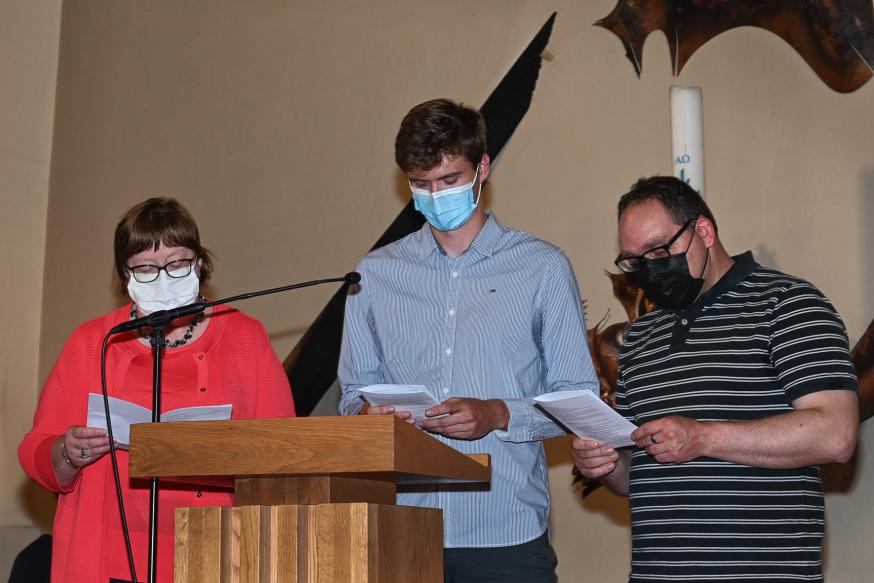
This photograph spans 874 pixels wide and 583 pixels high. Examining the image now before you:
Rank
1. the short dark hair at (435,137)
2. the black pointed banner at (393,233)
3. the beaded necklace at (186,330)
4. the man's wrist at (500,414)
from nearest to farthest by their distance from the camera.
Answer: the man's wrist at (500,414), the short dark hair at (435,137), the beaded necklace at (186,330), the black pointed banner at (393,233)

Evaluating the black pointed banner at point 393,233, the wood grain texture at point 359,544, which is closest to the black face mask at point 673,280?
the wood grain texture at point 359,544

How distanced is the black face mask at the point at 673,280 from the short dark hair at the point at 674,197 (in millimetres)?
100

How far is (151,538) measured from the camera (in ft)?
6.93

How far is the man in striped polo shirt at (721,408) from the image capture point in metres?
2.15

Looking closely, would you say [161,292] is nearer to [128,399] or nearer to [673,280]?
[128,399]

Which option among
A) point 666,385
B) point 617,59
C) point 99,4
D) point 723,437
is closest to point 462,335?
point 666,385

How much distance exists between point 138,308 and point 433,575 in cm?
117

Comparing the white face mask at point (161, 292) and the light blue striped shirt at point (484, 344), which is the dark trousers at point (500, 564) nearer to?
the light blue striped shirt at point (484, 344)

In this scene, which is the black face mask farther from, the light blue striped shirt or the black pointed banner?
the black pointed banner

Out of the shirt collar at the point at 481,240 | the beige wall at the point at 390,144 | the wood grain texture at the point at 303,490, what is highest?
the beige wall at the point at 390,144

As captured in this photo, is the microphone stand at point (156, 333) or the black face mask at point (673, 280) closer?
the microphone stand at point (156, 333)

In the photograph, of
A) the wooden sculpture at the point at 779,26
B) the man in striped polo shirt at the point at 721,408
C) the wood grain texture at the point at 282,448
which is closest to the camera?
the wood grain texture at the point at 282,448

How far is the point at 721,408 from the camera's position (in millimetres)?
2266

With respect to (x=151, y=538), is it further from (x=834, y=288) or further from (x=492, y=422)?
(x=834, y=288)
